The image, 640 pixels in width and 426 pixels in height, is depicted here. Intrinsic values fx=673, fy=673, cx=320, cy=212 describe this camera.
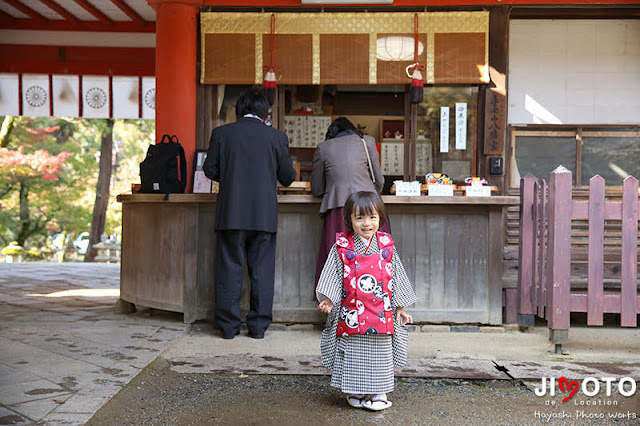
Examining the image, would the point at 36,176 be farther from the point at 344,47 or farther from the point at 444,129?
the point at 444,129

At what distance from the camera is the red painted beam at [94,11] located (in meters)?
8.83

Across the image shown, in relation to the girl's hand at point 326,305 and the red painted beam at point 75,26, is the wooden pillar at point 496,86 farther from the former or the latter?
the red painted beam at point 75,26

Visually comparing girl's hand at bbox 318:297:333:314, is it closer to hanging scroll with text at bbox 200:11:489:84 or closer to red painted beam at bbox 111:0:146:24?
hanging scroll with text at bbox 200:11:489:84

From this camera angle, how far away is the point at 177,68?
7.34 metres

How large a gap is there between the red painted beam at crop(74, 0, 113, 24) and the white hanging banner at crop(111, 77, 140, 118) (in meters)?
0.89

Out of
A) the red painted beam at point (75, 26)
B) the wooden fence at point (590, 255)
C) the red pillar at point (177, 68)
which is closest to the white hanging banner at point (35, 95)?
the red painted beam at point (75, 26)

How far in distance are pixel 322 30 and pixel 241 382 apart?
15.2ft

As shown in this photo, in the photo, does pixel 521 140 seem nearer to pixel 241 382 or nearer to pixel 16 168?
pixel 241 382

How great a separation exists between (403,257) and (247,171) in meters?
1.48

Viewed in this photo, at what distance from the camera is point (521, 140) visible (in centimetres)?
740

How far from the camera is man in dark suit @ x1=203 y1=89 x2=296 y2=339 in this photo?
5.09 m

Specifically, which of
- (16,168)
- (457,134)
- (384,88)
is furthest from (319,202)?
(16,168)

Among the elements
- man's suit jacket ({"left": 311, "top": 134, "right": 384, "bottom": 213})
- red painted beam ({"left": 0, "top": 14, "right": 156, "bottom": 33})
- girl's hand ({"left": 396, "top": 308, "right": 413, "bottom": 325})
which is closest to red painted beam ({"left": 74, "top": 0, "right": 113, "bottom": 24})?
red painted beam ({"left": 0, "top": 14, "right": 156, "bottom": 33})

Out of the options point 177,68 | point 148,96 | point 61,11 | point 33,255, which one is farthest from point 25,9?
point 33,255
